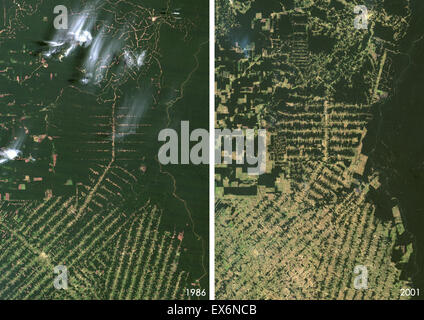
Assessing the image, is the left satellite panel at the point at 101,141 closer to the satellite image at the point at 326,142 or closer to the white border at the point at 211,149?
the white border at the point at 211,149

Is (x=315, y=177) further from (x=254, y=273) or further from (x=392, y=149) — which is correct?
(x=254, y=273)

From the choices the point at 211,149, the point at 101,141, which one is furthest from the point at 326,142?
the point at 101,141

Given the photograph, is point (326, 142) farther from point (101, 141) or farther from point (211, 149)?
point (101, 141)

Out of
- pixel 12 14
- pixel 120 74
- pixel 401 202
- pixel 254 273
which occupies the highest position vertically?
pixel 12 14
